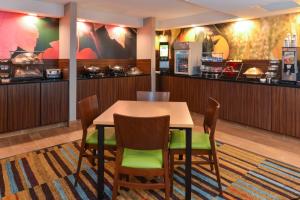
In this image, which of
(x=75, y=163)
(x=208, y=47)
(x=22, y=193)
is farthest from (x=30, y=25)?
(x=208, y=47)

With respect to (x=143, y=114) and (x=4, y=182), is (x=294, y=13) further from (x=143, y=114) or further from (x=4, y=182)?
(x=4, y=182)

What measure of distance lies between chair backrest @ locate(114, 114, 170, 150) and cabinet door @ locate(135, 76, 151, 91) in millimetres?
4183

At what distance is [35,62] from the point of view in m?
4.77

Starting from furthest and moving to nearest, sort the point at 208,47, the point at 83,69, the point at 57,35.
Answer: the point at 208,47
the point at 83,69
the point at 57,35

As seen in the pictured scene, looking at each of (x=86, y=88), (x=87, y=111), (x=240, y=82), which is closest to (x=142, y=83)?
(x=86, y=88)

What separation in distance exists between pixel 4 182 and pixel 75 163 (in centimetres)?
78

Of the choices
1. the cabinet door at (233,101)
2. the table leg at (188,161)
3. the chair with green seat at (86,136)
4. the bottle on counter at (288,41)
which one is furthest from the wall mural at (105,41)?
the table leg at (188,161)

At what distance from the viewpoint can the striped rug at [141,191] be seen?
8.07 ft

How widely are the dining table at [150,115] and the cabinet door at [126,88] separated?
2.82 metres

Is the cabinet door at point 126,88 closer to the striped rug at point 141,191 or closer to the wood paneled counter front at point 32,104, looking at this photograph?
the wood paneled counter front at point 32,104

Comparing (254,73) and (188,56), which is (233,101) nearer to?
(254,73)

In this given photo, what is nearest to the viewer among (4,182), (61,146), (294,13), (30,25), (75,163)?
(4,182)

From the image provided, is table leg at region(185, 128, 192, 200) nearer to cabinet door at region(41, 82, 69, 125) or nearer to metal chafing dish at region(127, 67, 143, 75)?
cabinet door at region(41, 82, 69, 125)

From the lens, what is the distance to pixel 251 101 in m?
4.73
